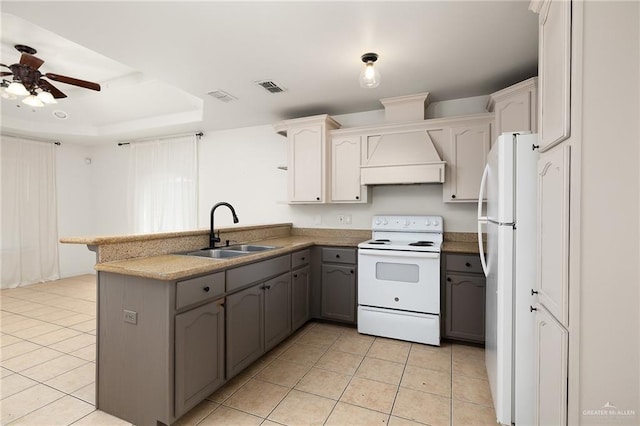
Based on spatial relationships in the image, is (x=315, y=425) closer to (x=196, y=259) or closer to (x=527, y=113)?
(x=196, y=259)

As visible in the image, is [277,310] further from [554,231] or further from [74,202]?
[74,202]

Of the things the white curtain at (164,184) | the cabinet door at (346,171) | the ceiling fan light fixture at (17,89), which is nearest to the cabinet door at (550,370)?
the cabinet door at (346,171)

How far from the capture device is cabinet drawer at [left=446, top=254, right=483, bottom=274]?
2.62 metres

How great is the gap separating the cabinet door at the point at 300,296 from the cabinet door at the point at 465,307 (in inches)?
52.8

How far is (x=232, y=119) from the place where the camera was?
3938mm

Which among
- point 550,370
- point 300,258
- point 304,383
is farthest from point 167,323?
point 550,370

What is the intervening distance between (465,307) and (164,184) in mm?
4542

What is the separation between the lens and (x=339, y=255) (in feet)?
10.3

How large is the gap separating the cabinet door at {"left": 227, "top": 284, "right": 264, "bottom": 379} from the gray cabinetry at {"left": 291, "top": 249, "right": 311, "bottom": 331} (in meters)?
0.55

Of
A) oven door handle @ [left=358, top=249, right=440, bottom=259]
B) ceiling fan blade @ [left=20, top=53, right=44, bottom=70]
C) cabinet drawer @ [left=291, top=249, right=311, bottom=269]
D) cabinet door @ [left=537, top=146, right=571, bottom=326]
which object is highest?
ceiling fan blade @ [left=20, top=53, right=44, bottom=70]

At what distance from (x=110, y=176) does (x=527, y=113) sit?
6362mm

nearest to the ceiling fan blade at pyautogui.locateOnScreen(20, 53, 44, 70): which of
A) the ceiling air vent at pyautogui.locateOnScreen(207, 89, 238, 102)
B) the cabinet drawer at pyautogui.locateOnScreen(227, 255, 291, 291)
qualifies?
the ceiling air vent at pyautogui.locateOnScreen(207, 89, 238, 102)

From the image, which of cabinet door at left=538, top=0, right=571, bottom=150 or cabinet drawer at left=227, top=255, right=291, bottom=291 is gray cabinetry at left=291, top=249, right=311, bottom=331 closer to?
cabinet drawer at left=227, top=255, right=291, bottom=291

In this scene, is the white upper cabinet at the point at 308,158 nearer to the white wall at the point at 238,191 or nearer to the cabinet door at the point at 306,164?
the cabinet door at the point at 306,164
